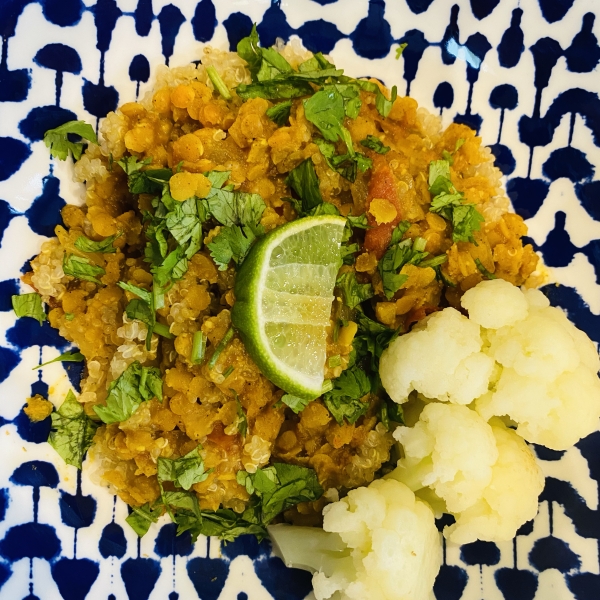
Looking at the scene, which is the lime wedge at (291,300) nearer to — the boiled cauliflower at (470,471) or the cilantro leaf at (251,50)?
the boiled cauliflower at (470,471)

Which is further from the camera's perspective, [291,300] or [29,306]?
[29,306]

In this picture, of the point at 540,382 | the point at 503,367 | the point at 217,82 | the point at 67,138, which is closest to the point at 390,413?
the point at 503,367

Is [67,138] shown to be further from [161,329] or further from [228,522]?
[228,522]

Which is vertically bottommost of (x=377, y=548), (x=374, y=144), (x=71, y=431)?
(x=377, y=548)

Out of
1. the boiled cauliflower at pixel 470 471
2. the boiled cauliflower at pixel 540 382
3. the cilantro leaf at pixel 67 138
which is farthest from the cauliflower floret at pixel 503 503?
the cilantro leaf at pixel 67 138

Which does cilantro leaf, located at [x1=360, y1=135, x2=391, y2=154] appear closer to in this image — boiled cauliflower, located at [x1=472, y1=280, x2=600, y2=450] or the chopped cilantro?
the chopped cilantro
